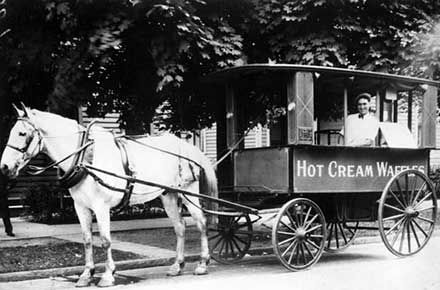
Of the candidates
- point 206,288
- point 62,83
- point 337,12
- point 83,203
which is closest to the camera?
point 206,288

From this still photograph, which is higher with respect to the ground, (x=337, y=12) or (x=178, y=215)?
(x=337, y=12)

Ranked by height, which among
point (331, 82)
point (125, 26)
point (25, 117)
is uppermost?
point (125, 26)

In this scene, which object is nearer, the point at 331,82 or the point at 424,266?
the point at 424,266

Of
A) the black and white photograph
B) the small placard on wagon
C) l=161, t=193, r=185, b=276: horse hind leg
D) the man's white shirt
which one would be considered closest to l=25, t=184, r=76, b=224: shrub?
the black and white photograph

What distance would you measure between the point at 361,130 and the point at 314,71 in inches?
60.2

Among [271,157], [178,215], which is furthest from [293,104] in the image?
[178,215]

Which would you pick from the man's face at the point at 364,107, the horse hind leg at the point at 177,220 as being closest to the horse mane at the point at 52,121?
the horse hind leg at the point at 177,220

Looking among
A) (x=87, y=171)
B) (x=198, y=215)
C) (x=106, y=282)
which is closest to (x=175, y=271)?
(x=198, y=215)

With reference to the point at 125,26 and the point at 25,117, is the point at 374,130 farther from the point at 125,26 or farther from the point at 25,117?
the point at 25,117

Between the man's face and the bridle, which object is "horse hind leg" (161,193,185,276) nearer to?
the bridle

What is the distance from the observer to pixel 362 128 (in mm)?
9273

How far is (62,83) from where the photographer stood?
9.55 meters

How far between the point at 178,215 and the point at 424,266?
352 cm

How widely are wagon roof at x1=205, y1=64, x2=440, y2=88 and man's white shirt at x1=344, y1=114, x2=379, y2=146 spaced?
65 cm
